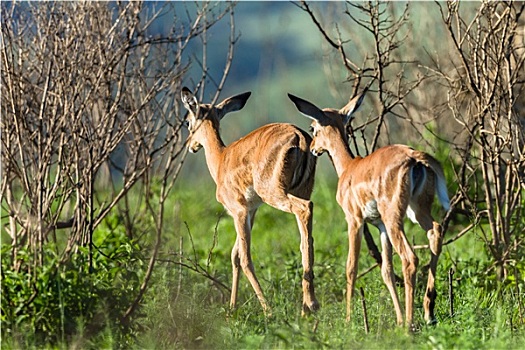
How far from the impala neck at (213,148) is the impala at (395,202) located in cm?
124

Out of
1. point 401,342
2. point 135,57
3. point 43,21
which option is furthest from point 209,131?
point 401,342

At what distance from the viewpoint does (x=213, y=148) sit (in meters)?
7.47

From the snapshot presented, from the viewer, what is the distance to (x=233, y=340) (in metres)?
5.23

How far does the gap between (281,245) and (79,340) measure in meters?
4.73

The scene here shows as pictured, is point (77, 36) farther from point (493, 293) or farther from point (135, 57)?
point (493, 293)

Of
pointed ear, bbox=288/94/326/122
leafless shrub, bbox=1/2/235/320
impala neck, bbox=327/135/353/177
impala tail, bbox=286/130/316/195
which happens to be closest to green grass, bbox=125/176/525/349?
leafless shrub, bbox=1/2/235/320

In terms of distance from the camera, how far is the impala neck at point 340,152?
6703 millimetres

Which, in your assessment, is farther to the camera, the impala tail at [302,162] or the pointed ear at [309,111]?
the pointed ear at [309,111]

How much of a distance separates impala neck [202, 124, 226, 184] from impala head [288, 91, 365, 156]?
864 millimetres

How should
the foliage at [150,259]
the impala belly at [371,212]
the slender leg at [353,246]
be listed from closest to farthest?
the foliage at [150,259]
the impala belly at [371,212]
the slender leg at [353,246]

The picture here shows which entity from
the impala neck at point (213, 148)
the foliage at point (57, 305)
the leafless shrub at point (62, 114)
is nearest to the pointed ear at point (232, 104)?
the impala neck at point (213, 148)

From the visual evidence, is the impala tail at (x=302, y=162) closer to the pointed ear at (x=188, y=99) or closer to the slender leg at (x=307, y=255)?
the slender leg at (x=307, y=255)

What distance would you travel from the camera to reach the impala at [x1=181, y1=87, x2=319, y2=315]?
6402 millimetres

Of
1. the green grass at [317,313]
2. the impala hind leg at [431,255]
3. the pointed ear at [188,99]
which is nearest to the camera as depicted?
the green grass at [317,313]
